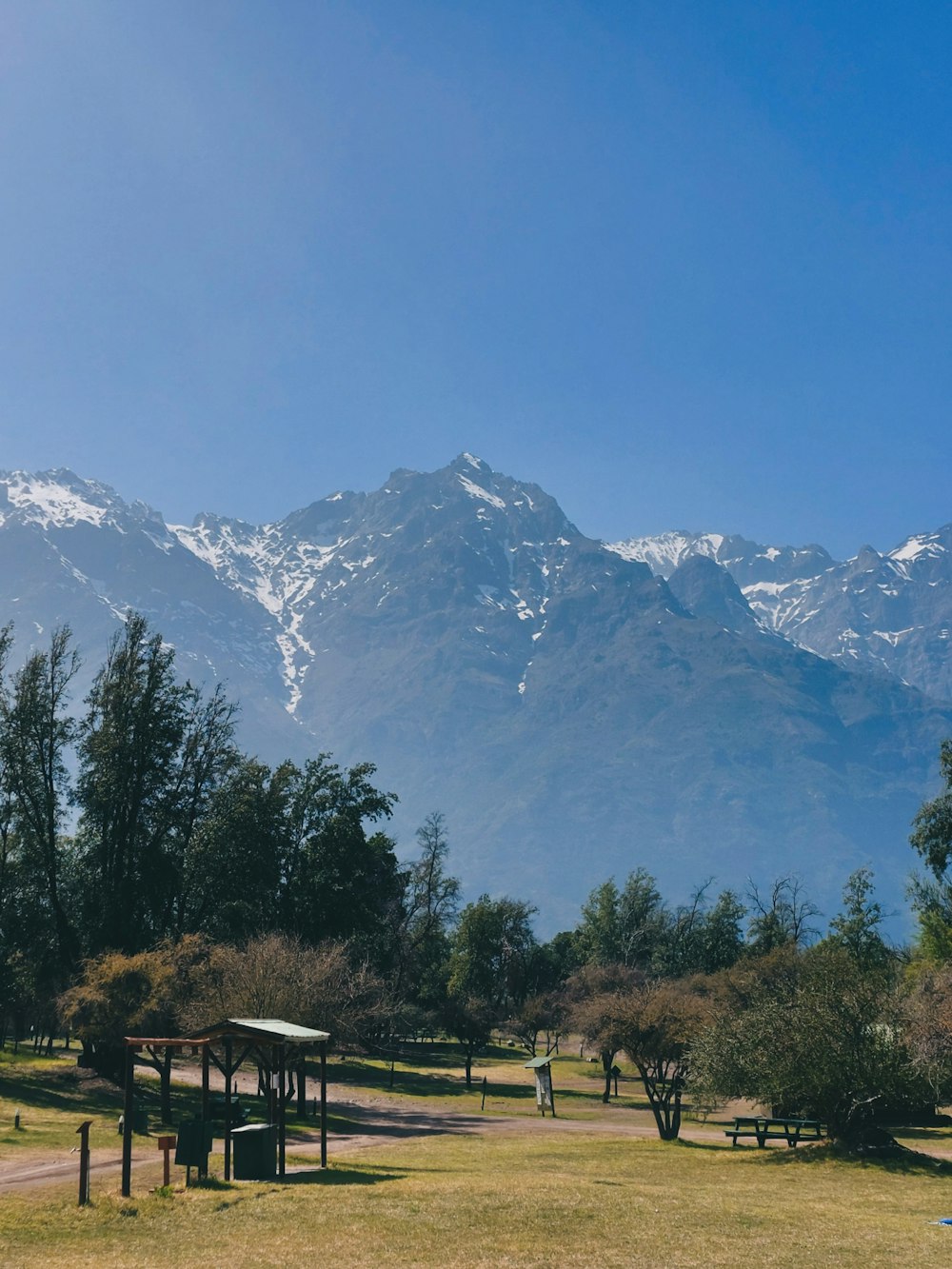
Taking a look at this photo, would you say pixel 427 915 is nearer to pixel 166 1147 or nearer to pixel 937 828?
pixel 937 828

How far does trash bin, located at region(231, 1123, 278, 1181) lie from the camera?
29422 mm

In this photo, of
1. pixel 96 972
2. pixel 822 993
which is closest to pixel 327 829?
pixel 96 972

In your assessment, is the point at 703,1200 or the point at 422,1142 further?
the point at 422,1142

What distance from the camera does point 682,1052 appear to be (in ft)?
162

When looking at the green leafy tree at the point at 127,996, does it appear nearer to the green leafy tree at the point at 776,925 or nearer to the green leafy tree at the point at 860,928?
the green leafy tree at the point at 860,928

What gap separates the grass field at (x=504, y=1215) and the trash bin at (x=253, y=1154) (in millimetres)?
754

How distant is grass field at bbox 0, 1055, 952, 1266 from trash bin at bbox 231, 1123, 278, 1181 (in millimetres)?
754

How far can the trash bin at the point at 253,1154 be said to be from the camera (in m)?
29.4

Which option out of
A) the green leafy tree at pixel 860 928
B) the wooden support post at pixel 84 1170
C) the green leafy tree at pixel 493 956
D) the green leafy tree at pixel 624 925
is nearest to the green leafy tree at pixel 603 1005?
the green leafy tree at pixel 493 956

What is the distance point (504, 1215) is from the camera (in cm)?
2436

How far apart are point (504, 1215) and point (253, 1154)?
27.8ft

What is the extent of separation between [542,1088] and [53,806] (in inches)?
1214

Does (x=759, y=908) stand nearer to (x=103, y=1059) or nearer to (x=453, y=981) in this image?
(x=453, y=981)

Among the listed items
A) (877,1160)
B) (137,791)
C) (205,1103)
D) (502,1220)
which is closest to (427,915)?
(137,791)
